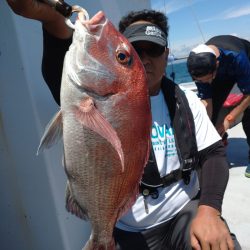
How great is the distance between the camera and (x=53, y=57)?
175 centimetres

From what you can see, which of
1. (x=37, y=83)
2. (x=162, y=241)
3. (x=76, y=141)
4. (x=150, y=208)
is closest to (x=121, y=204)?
(x=76, y=141)

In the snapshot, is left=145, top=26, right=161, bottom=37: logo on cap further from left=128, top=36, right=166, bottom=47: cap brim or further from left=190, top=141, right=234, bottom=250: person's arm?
left=190, top=141, right=234, bottom=250: person's arm

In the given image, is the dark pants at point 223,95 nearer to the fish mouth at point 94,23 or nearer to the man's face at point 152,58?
the man's face at point 152,58

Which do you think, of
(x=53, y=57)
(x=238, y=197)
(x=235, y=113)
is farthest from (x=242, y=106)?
(x=53, y=57)

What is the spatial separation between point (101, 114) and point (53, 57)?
60 cm

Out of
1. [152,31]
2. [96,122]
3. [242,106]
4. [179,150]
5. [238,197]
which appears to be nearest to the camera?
[96,122]

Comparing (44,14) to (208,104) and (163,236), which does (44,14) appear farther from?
(208,104)

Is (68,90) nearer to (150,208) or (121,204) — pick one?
(121,204)

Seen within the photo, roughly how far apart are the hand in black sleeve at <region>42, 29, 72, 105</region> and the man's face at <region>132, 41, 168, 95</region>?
1.25 feet

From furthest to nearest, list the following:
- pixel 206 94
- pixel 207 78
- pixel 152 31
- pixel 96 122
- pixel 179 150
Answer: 1. pixel 206 94
2. pixel 207 78
3. pixel 179 150
4. pixel 152 31
5. pixel 96 122

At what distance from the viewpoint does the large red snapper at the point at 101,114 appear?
4.24 ft

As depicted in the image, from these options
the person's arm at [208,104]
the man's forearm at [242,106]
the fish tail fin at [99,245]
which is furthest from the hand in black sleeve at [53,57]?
the person's arm at [208,104]

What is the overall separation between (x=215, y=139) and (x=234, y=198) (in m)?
1.94

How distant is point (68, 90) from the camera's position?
131 cm
